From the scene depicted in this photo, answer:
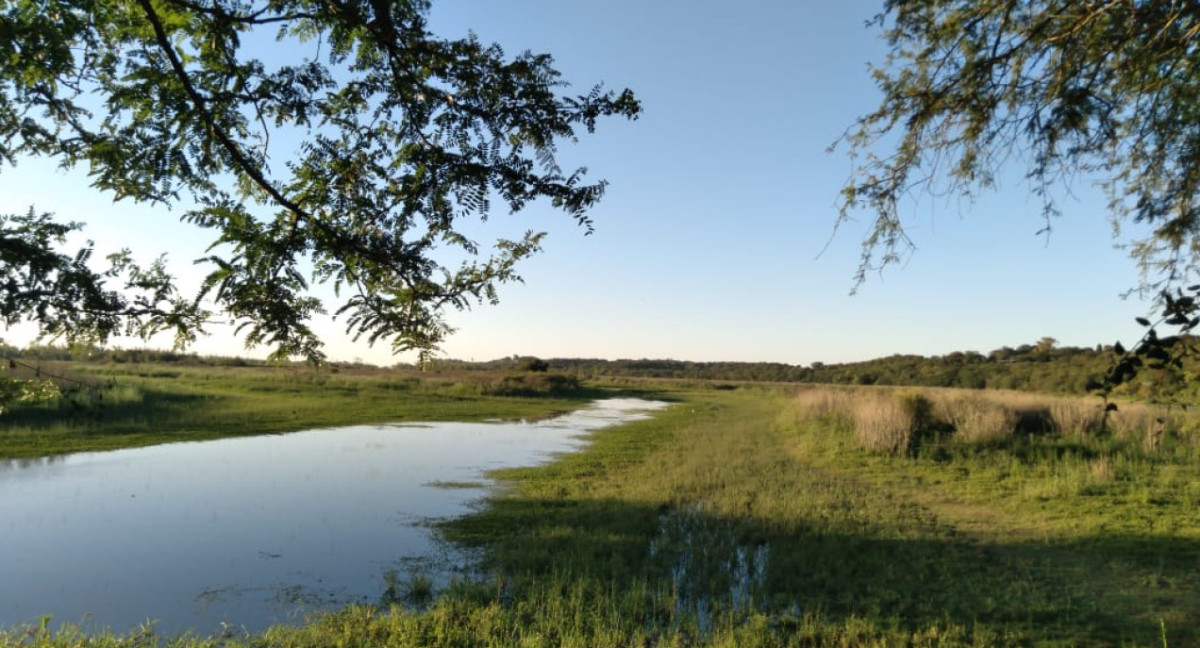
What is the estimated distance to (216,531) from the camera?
9.22 m

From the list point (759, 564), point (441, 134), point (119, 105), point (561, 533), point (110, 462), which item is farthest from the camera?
point (110, 462)

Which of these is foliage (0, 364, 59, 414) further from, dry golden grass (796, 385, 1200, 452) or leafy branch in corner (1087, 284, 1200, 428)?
dry golden grass (796, 385, 1200, 452)

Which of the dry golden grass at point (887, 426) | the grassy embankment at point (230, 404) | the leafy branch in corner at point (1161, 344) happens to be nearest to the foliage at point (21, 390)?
the grassy embankment at point (230, 404)

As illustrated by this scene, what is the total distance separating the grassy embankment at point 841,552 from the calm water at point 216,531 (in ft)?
2.92

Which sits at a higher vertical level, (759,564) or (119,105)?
(119,105)

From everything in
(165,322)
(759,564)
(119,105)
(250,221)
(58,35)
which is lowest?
(759,564)

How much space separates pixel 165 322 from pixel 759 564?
6.57m

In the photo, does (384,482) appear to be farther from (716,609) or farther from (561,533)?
(716,609)

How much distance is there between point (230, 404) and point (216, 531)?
20049 millimetres

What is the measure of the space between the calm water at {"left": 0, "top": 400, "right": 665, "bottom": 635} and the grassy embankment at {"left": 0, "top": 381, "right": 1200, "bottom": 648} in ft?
2.92

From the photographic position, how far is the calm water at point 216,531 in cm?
659

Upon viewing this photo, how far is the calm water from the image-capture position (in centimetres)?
659

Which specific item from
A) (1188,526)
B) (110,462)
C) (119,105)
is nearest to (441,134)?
(119,105)

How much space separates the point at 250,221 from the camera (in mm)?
3465
